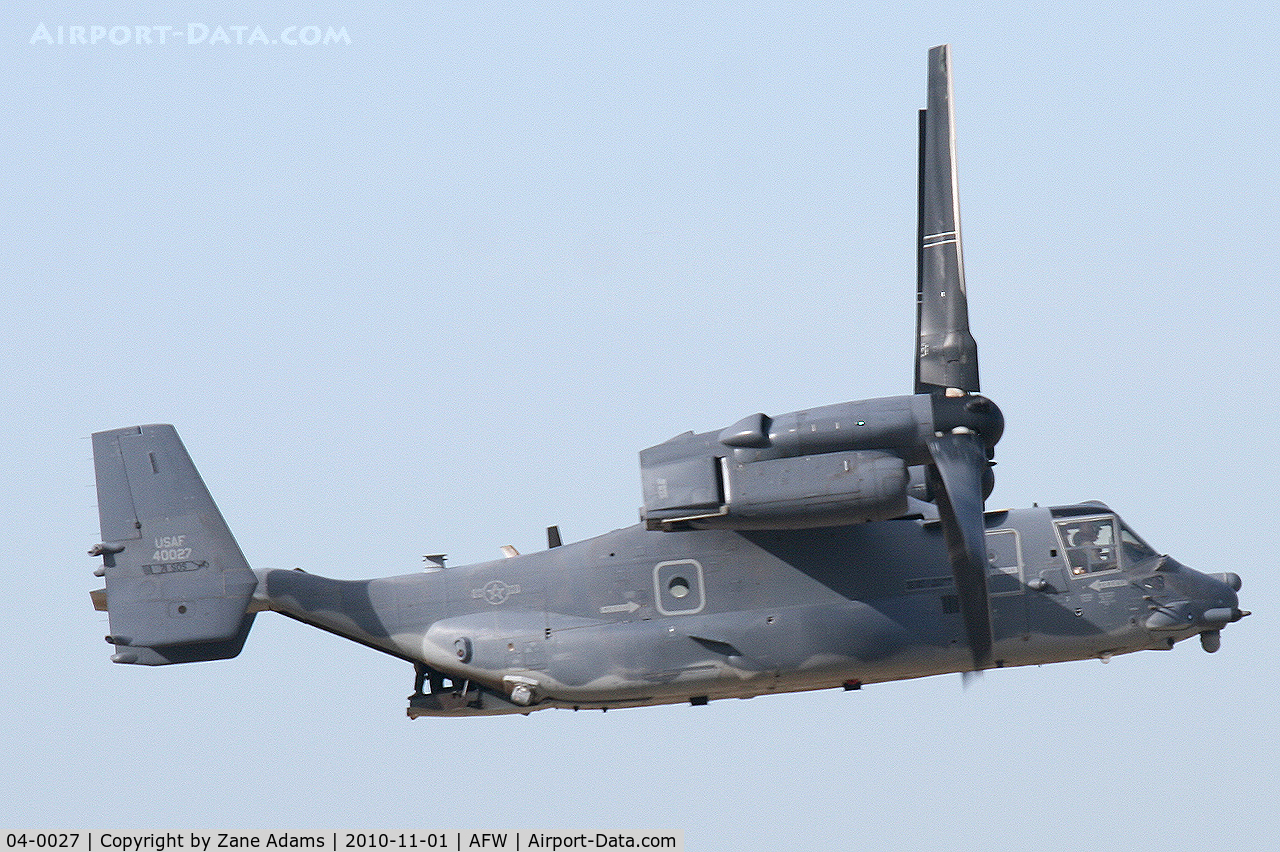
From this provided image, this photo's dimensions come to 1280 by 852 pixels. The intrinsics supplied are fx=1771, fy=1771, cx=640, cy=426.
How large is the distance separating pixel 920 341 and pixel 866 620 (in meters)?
3.75

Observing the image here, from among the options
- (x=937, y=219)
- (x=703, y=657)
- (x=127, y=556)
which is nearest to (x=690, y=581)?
(x=703, y=657)

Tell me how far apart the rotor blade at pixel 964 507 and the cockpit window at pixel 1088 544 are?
6.09ft

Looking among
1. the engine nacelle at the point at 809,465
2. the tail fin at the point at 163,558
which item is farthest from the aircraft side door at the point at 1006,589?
the tail fin at the point at 163,558

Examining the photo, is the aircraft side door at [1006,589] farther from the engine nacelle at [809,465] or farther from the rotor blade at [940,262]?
the rotor blade at [940,262]

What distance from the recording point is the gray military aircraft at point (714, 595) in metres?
23.4

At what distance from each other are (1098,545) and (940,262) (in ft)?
14.5

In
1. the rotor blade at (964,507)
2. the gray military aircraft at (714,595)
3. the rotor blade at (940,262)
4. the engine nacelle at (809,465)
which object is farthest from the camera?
the gray military aircraft at (714,595)

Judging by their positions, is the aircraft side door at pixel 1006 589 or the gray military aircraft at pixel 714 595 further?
the aircraft side door at pixel 1006 589

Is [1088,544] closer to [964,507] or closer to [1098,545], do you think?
[1098,545]

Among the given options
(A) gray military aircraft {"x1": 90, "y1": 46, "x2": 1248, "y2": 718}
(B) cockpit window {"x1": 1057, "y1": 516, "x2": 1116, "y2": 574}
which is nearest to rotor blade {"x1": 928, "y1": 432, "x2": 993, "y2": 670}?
(A) gray military aircraft {"x1": 90, "y1": 46, "x2": 1248, "y2": 718}

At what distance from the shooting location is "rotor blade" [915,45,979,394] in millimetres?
22969

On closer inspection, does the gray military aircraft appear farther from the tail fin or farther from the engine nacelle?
the engine nacelle

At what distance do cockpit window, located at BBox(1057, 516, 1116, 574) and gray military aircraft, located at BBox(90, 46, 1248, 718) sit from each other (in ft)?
0.09
